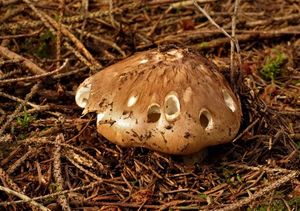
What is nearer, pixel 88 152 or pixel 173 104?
pixel 173 104

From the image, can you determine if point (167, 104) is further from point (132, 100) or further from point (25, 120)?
point (25, 120)

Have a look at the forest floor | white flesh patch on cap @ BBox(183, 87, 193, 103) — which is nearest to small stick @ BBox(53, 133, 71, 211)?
the forest floor

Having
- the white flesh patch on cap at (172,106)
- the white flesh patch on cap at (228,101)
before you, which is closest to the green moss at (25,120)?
the white flesh patch on cap at (172,106)

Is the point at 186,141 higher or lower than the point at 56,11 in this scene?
lower

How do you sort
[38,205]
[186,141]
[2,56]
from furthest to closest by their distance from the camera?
[2,56] → [186,141] → [38,205]

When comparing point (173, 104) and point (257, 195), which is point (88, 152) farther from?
point (257, 195)

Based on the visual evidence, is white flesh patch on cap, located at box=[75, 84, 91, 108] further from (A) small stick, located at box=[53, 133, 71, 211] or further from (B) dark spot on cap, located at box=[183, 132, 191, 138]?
(B) dark spot on cap, located at box=[183, 132, 191, 138]

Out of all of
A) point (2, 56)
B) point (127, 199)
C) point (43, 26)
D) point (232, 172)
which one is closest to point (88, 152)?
point (127, 199)
